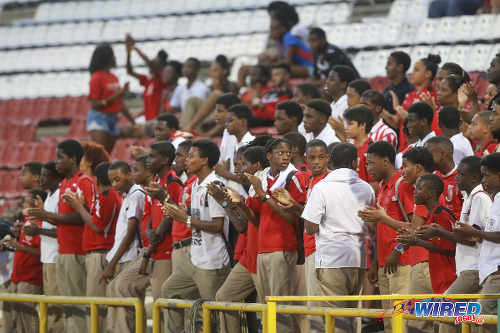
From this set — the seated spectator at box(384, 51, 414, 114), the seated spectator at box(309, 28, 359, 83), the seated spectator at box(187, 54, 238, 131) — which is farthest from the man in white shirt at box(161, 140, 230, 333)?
the seated spectator at box(187, 54, 238, 131)

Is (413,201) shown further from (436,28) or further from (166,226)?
(436,28)

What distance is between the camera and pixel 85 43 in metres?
18.4

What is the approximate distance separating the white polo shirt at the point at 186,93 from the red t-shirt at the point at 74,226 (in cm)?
382

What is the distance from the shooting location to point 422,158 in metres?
5.99

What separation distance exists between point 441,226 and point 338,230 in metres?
0.73

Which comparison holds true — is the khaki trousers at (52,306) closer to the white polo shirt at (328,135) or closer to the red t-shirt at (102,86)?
the white polo shirt at (328,135)

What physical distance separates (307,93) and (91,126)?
3.75 m

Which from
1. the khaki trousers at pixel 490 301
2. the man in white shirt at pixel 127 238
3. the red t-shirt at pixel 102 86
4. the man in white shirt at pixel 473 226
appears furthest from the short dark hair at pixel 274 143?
the red t-shirt at pixel 102 86

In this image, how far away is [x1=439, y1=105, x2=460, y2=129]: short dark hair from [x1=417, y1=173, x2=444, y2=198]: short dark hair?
4.53 ft

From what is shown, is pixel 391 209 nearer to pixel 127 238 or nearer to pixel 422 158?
pixel 422 158

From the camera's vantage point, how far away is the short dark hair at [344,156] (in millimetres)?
6156

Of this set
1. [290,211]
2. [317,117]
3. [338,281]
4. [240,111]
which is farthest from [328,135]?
[338,281]

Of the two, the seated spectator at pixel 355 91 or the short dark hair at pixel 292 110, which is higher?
the seated spectator at pixel 355 91

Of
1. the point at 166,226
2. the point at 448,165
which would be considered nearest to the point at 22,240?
the point at 166,226
